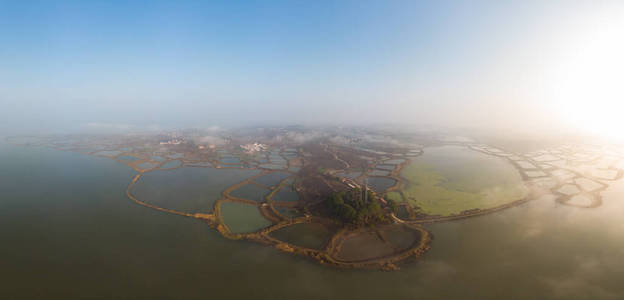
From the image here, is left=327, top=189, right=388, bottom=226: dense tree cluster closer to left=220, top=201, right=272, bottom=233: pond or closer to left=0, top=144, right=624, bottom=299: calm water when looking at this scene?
left=0, top=144, right=624, bottom=299: calm water

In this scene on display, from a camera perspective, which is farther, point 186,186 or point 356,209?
point 186,186

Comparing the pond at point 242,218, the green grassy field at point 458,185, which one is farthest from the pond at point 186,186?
the green grassy field at point 458,185

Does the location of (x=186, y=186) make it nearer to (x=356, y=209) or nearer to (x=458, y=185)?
(x=356, y=209)

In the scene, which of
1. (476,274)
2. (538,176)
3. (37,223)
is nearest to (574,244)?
(476,274)

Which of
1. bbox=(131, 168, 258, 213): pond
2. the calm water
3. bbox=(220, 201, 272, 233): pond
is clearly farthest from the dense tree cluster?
bbox=(131, 168, 258, 213): pond

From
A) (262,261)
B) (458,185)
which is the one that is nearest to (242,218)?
(262,261)
